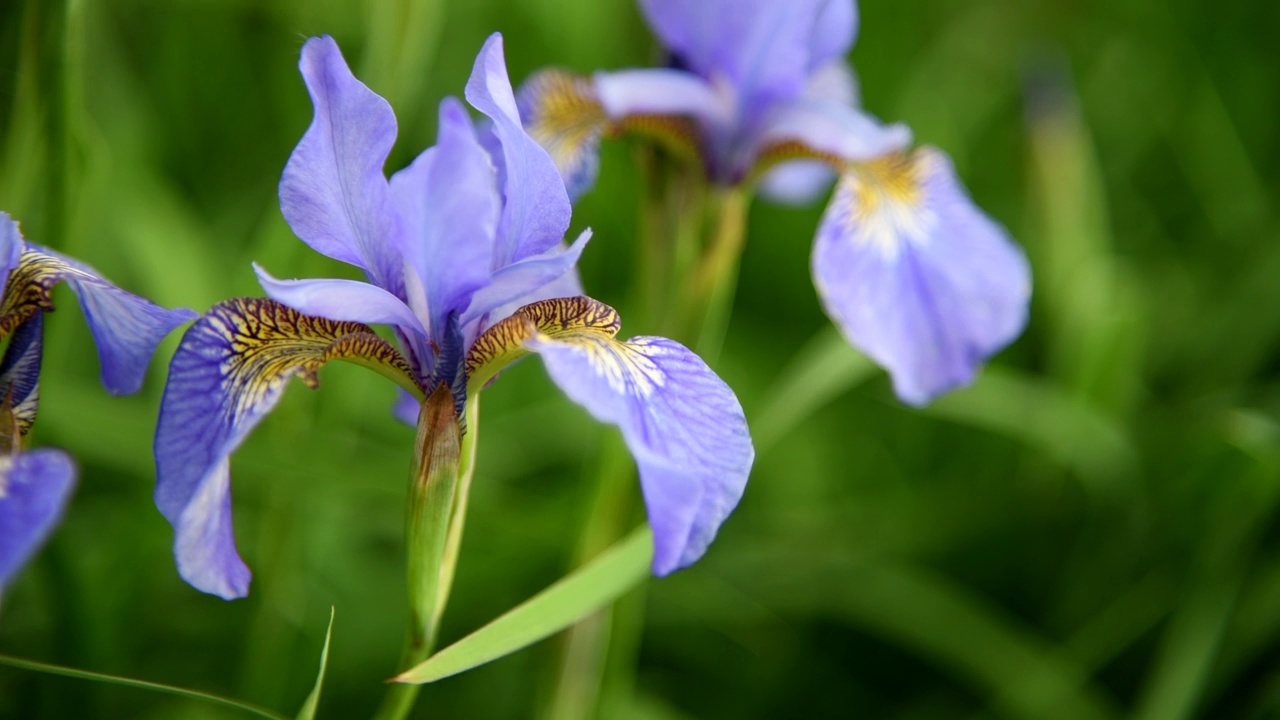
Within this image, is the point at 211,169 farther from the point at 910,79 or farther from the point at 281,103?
the point at 910,79

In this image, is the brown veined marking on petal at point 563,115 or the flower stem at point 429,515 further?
the brown veined marking on petal at point 563,115

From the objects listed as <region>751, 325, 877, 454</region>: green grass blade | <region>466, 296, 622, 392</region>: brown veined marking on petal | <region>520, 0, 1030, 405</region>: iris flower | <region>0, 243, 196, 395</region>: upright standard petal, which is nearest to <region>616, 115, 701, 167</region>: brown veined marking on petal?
<region>520, 0, 1030, 405</region>: iris flower

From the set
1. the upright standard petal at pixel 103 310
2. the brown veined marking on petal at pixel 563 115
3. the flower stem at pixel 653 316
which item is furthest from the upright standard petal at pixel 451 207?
the brown veined marking on petal at pixel 563 115

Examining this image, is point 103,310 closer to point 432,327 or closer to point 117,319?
point 117,319

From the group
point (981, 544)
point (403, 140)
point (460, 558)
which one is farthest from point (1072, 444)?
point (403, 140)

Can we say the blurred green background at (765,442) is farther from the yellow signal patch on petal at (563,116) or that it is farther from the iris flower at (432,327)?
the iris flower at (432,327)

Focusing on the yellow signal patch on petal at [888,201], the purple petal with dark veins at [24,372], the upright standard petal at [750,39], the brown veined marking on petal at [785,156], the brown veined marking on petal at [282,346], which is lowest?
the purple petal with dark veins at [24,372]
